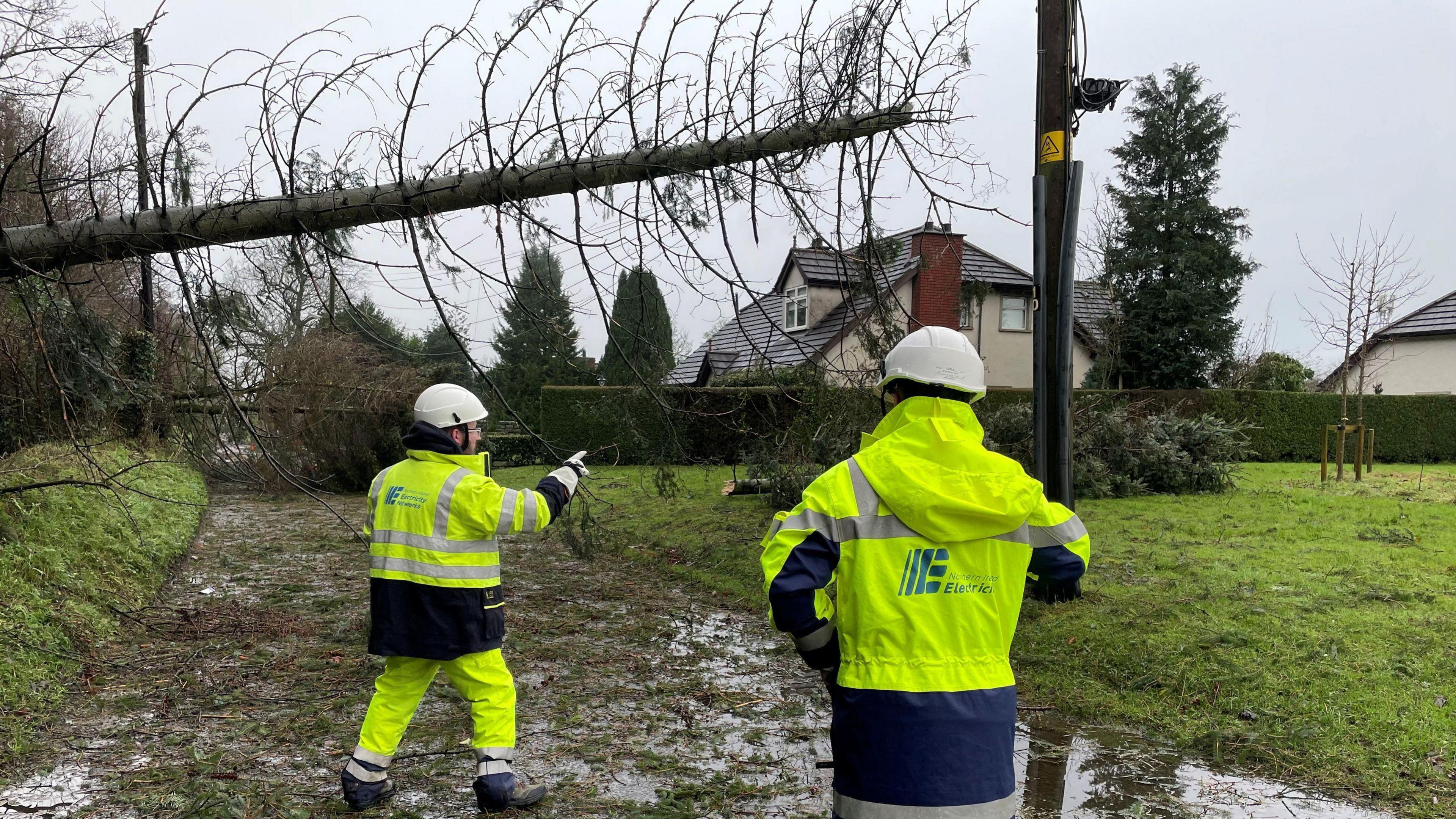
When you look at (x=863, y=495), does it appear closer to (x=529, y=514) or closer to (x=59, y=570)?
(x=529, y=514)

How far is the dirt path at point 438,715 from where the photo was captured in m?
4.12

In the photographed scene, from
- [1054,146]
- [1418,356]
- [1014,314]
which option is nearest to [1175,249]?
[1014,314]

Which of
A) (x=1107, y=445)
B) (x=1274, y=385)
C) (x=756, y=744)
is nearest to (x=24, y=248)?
(x=756, y=744)

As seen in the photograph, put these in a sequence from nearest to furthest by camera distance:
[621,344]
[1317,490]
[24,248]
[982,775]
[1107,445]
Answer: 1. [982,775]
2. [24,248]
3. [621,344]
4. [1107,445]
5. [1317,490]

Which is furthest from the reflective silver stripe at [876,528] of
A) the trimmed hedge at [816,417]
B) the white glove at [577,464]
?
the trimmed hedge at [816,417]

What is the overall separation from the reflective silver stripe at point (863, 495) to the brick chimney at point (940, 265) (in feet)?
4.89

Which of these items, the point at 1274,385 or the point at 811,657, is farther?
the point at 1274,385

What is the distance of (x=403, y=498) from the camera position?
12.9ft

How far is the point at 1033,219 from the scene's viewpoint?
666 centimetres

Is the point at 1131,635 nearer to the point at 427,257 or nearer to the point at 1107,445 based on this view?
the point at 427,257

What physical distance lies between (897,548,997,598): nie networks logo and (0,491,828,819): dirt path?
6.69ft

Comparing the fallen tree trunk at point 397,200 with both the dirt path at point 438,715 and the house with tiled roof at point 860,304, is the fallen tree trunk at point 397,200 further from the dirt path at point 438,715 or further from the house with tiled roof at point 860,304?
the dirt path at point 438,715

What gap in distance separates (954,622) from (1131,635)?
4205 mm

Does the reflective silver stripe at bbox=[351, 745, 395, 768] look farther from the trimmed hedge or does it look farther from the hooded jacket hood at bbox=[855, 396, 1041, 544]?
the hooded jacket hood at bbox=[855, 396, 1041, 544]
